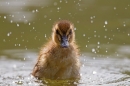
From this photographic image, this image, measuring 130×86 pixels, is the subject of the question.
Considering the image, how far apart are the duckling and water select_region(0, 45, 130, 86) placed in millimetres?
149

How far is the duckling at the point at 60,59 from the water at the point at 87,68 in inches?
5.8

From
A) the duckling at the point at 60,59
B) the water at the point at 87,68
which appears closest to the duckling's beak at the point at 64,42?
the duckling at the point at 60,59

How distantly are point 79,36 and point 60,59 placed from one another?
222cm

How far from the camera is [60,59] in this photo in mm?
9203

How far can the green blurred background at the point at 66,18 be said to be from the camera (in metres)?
11.2

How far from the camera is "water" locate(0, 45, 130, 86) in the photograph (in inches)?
361

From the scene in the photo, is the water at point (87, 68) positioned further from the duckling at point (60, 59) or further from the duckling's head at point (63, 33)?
the duckling's head at point (63, 33)

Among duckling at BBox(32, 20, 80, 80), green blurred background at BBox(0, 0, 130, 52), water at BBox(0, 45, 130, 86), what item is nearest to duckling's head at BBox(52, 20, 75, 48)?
duckling at BBox(32, 20, 80, 80)

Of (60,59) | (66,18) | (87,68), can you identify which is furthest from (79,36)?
(60,59)

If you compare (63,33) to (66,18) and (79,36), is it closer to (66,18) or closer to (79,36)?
(79,36)

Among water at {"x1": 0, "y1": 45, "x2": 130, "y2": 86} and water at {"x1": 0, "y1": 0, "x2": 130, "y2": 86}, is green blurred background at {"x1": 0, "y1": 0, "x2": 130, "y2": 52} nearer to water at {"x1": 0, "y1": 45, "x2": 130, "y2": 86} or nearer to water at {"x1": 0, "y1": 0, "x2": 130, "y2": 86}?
water at {"x1": 0, "y1": 0, "x2": 130, "y2": 86}

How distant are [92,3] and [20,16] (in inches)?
63.1

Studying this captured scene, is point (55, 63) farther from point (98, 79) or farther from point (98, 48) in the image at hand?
point (98, 48)

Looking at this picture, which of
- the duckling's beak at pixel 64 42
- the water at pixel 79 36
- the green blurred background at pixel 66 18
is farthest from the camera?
the green blurred background at pixel 66 18
